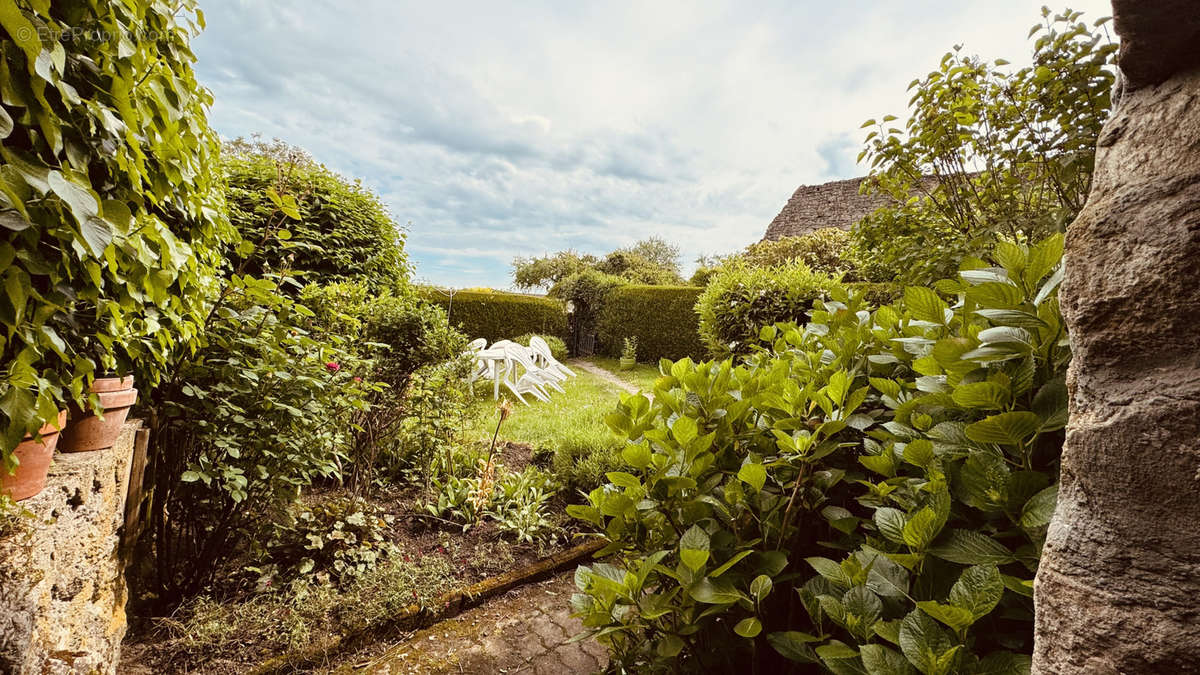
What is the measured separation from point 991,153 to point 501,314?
12090mm

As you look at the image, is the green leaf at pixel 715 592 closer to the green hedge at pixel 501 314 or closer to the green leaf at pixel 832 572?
the green leaf at pixel 832 572

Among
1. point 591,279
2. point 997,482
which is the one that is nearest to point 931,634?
point 997,482

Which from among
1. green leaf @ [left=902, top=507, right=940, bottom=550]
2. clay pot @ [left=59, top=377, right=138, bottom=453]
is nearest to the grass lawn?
clay pot @ [left=59, top=377, right=138, bottom=453]

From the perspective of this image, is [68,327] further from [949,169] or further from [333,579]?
[949,169]

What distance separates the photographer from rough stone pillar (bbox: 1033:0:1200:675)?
1.71 feet

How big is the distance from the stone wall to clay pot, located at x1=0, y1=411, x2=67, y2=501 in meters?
0.07

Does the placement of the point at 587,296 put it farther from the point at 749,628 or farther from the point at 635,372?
A: the point at 749,628

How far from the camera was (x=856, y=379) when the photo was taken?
141 centimetres

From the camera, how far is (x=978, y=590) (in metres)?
0.72

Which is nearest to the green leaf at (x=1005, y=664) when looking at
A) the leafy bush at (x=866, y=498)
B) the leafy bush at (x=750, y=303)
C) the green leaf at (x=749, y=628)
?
the leafy bush at (x=866, y=498)

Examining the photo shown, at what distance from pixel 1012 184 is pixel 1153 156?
3664 millimetres

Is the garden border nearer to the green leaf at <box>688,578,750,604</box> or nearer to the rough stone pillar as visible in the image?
the green leaf at <box>688,578,750,604</box>

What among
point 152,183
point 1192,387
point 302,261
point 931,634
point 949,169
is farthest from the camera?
point 302,261

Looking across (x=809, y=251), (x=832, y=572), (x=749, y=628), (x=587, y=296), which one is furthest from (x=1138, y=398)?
(x=587, y=296)
